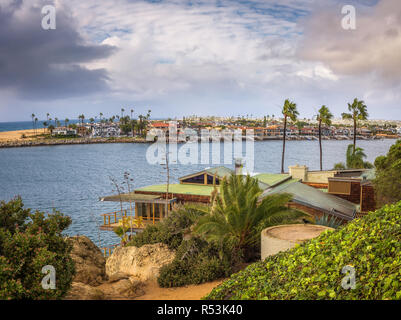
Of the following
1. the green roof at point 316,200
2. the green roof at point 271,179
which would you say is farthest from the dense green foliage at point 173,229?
the green roof at point 271,179

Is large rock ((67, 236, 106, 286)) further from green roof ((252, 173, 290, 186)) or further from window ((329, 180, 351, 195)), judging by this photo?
window ((329, 180, 351, 195))

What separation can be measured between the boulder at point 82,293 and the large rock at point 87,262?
1313 mm

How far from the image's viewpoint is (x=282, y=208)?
11906 mm

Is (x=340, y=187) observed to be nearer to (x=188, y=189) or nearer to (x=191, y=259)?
(x=188, y=189)

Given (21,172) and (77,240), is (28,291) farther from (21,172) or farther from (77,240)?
(21,172)

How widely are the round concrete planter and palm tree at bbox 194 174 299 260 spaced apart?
59.2 inches

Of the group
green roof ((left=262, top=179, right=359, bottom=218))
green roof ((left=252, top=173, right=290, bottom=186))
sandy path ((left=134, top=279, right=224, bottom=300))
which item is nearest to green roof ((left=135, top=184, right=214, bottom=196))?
green roof ((left=252, top=173, right=290, bottom=186))

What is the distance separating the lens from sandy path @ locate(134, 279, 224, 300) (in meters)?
8.73

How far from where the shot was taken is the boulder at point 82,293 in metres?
7.66

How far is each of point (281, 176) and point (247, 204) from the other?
1719cm

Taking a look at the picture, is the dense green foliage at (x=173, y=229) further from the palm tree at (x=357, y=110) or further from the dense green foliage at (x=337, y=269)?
the palm tree at (x=357, y=110)

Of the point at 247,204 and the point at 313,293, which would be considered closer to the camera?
the point at 313,293
